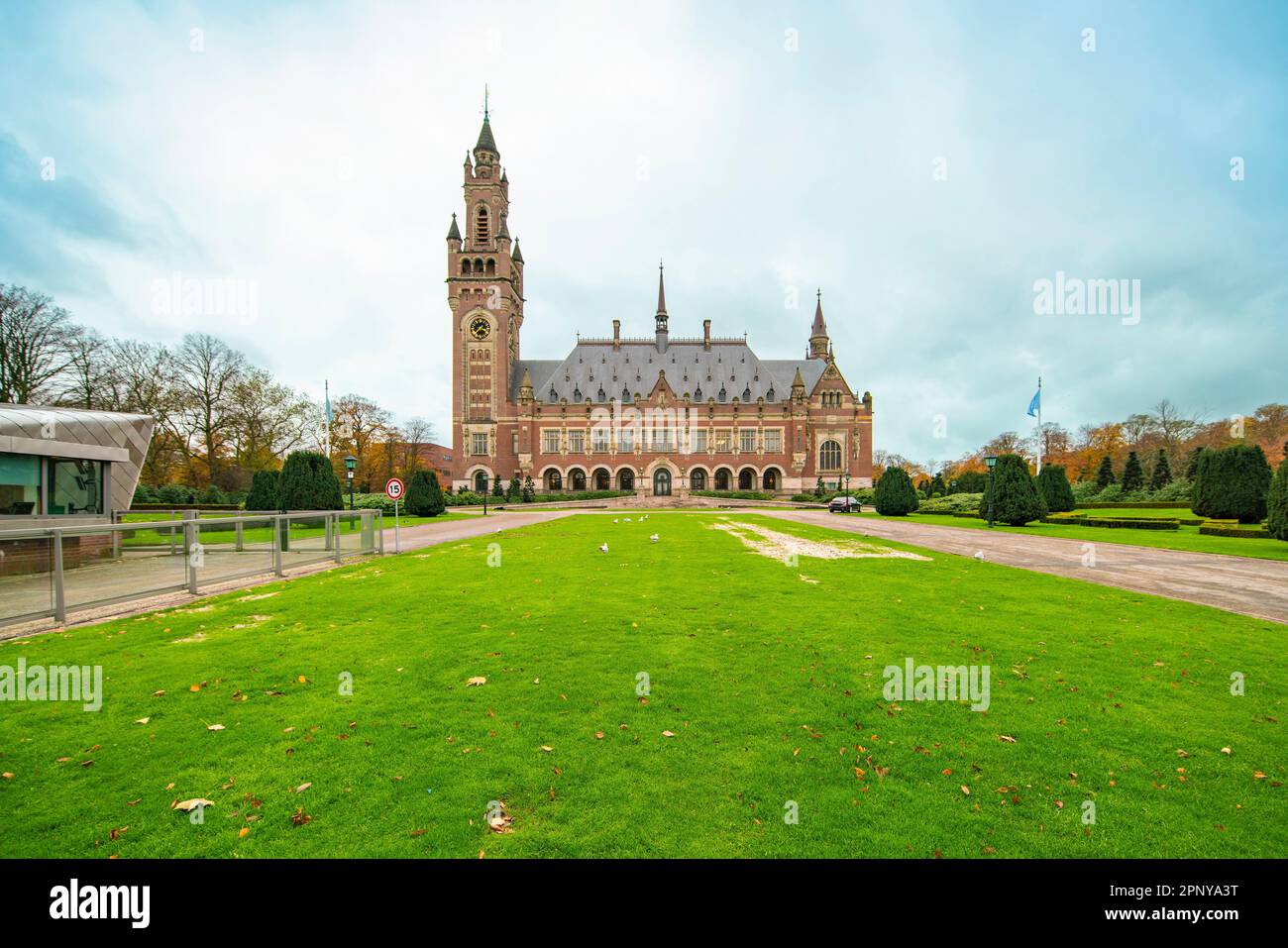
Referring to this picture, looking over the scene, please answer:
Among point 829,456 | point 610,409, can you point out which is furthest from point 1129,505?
point 610,409

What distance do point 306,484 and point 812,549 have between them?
24436 mm

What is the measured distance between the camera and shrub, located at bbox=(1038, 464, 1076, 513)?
115 ft

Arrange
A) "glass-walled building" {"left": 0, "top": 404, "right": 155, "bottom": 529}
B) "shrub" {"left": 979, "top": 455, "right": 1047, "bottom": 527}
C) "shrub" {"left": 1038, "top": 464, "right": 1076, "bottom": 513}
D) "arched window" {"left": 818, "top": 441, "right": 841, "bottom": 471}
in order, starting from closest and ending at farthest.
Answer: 1. "glass-walled building" {"left": 0, "top": 404, "right": 155, "bottom": 529}
2. "shrub" {"left": 979, "top": 455, "right": 1047, "bottom": 527}
3. "shrub" {"left": 1038, "top": 464, "right": 1076, "bottom": 513}
4. "arched window" {"left": 818, "top": 441, "right": 841, "bottom": 471}

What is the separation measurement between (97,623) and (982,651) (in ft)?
40.4

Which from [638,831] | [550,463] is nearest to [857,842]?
[638,831]

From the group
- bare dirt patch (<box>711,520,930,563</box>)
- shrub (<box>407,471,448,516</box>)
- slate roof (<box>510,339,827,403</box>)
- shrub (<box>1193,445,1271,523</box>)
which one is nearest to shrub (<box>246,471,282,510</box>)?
shrub (<box>407,471,448,516</box>)

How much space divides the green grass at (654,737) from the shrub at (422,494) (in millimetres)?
26151

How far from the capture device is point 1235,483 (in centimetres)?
2553

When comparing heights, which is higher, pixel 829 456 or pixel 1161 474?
pixel 829 456

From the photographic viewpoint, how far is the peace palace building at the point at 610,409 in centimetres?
6288

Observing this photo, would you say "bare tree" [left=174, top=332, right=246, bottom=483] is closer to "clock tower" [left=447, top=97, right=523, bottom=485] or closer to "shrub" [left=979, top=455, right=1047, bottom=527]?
"clock tower" [left=447, top=97, right=523, bottom=485]

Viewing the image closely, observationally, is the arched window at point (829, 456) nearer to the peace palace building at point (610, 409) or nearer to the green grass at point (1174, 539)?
the peace palace building at point (610, 409)

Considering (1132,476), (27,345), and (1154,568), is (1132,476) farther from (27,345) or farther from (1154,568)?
(27,345)

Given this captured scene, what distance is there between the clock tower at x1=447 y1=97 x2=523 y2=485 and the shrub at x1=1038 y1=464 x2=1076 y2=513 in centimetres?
5152
